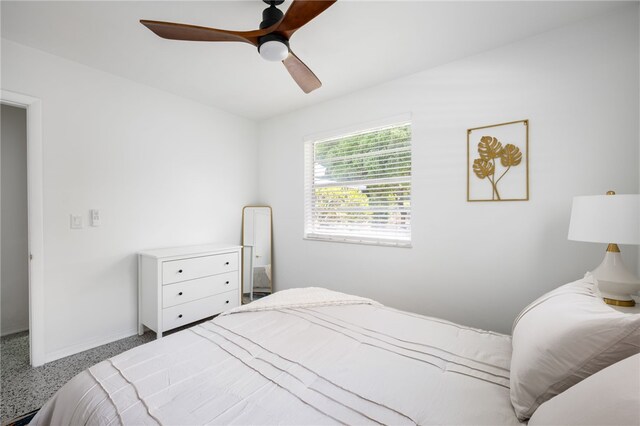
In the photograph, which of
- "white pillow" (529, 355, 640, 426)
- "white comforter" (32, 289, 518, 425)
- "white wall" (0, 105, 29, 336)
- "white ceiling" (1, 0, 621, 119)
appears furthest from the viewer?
"white wall" (0, 105, 29, 336)

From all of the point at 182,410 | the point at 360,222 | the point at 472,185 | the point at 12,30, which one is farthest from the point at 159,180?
the point at 472,185

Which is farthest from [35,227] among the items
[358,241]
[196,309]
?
[358,241]

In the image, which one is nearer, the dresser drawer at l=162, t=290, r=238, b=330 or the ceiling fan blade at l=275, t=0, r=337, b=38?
the ceiling fan blade at l=275, t=0, r=337, b=38

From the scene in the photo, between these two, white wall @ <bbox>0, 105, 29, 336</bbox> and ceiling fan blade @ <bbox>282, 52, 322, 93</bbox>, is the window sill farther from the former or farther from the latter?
white wall @ <bbox>0, 105, 29, 336</bbox>

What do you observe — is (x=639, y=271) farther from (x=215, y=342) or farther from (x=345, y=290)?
(x=215, y=342)

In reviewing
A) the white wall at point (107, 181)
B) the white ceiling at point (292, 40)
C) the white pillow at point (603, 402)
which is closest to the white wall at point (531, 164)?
the white ceiling at point (292, 40)

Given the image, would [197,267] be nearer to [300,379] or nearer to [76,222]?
[76,222]

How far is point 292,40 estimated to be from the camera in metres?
2.02

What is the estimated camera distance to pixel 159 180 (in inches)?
113

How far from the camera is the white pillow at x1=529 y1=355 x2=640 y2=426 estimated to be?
54 centimetres

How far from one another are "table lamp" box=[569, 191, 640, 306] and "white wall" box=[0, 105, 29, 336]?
15.5 feet

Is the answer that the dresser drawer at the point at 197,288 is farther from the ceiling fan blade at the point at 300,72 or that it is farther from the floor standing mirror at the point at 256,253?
the ceiling fan blade at the point at 300,72

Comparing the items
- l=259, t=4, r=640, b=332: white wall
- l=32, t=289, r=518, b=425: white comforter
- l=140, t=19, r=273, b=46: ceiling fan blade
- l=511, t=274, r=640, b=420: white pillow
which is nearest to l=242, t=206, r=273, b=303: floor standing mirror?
l=259, t=4, r=640, b=332: white wall

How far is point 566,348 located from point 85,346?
129 inches
